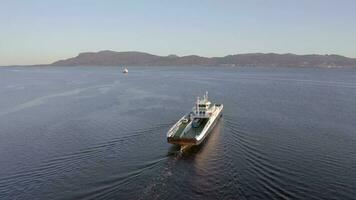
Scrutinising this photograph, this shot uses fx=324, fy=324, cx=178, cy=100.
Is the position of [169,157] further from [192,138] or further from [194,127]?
[194,127]

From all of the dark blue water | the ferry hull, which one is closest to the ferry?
the ferry hull

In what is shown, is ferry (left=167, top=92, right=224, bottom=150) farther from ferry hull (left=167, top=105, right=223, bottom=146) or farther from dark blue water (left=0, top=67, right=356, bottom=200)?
dark blue water (left=0, top=67, right=356, bottom=200)

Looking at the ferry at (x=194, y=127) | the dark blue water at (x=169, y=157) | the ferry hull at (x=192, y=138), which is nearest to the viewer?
the dark blue water at (x=169, y=157)

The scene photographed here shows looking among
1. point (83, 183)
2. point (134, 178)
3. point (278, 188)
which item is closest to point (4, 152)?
point (83, 183)

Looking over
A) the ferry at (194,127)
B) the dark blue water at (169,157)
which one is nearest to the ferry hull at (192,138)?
the ferry at (194,127)

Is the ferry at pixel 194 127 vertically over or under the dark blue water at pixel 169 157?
over

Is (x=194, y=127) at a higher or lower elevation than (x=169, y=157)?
higher

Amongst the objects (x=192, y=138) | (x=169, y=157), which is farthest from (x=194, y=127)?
(x=169, y=157)

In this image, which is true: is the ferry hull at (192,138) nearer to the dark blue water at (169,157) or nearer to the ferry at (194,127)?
the ferry at (194,127)

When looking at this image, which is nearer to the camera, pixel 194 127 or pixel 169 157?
pixel 169 157

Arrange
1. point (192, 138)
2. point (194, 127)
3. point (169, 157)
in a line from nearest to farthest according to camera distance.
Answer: point (169, 157) → point (192, 138) → point (194, 127)
